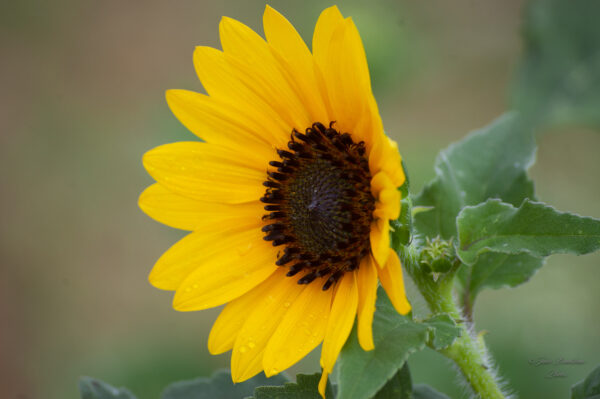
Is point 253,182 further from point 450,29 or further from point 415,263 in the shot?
point 450,29

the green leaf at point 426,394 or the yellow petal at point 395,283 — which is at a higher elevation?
the yellow petal at point 395,283

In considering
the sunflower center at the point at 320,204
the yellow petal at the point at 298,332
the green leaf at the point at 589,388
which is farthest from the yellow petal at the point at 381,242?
the green leaf at the point at 589,388

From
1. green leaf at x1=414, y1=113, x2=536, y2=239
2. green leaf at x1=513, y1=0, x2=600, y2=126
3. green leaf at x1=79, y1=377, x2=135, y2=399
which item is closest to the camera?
green leaf at x1=79, y1=377, x2=135, y2=399

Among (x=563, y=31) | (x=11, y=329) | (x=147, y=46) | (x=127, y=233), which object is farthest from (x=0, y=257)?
(x=563, y=31)

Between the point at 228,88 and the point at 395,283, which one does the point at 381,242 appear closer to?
the point at 395,283

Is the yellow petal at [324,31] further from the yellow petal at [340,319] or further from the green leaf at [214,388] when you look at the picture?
the green leaf at [214,388]

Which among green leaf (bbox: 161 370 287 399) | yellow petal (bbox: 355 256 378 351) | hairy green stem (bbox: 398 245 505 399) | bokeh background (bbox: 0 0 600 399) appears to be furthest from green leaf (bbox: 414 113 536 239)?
bokeh background (bbox: 0 0 600 399)

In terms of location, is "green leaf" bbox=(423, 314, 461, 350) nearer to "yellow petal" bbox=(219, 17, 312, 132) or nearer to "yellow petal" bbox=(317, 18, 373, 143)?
"yellow petal" bbox=(317, 18, 373, 143)
